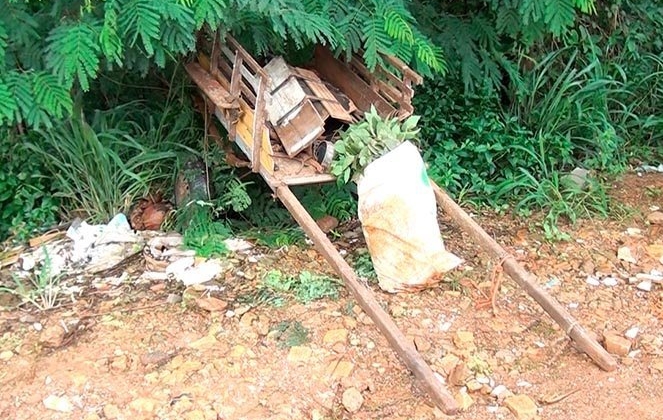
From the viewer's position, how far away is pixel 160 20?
303cm

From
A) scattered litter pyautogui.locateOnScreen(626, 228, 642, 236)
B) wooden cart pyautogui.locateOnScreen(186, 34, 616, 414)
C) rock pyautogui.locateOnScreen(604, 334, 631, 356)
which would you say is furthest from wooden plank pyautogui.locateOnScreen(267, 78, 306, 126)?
scattered litter pyautogui.locateOnScreen(626, 228, 642, 236)

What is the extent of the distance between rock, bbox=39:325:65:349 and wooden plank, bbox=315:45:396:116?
66.9 inches

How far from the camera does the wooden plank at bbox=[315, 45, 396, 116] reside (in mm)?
3533

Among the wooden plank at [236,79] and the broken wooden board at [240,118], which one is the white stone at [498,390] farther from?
the wooden plank at [236,79]

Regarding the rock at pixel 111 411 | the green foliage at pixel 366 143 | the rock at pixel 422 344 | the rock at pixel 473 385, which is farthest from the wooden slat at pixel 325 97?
the rock at pixel 111 411

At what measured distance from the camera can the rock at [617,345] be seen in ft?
9.52

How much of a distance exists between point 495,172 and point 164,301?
6.68 feet

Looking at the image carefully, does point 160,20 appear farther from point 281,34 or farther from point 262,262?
point 262,262

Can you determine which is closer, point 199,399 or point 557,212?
point 199,399

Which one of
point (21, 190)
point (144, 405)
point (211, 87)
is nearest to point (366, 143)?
point (211, 87)

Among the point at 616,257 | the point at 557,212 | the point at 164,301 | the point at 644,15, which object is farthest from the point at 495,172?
the point at 164,301

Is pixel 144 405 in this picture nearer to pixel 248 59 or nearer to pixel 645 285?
pixel 248 59

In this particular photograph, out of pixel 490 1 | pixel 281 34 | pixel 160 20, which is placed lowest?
pixel 490 1

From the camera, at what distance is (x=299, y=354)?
2.90 m
